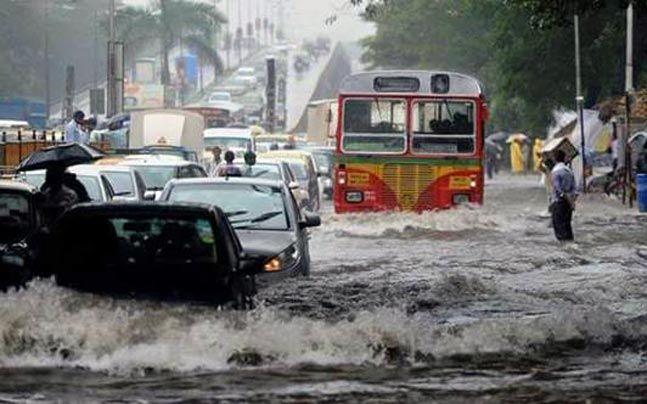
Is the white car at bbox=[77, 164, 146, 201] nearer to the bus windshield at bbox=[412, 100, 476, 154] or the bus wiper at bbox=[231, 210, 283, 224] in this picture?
the bus windshield at bbox=[412, 100, 476, 154]

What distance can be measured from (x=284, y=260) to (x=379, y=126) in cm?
1518

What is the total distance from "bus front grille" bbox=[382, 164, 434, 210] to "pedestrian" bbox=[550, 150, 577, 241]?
3.18 m

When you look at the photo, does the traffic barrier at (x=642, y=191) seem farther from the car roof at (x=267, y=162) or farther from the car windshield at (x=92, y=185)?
the car windshield at (x=92, y=185)

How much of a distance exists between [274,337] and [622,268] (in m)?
11.7

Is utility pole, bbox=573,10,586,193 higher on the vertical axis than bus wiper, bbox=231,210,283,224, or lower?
higher

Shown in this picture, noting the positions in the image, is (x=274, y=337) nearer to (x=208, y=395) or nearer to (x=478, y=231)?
(x=208, y=395)

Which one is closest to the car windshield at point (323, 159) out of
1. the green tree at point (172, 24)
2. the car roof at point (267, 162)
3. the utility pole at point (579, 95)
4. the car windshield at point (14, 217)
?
the utility pole at point (579, 95)

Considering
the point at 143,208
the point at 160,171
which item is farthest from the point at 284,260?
the point at 160,171

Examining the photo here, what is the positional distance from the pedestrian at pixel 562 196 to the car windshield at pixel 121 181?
684cm

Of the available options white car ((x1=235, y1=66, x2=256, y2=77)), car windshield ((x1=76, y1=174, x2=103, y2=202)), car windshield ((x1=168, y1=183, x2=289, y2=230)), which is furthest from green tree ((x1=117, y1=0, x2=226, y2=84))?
car windshield ((x1=168, y1=183, x2=289, y2=230))

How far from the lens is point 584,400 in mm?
11945

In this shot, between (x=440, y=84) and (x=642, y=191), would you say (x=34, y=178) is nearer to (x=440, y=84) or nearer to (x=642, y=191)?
(x=440, y=84)

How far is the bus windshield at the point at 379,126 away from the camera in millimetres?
31891

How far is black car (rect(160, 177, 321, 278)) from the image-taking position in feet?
56.5
